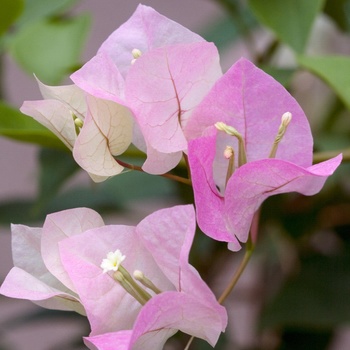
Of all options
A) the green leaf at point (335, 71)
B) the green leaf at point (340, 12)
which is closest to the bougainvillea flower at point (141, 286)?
the green leaf at point (335, 71)

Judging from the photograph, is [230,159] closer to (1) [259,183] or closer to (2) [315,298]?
(1) [259,183]

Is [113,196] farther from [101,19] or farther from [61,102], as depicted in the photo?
[101,19]

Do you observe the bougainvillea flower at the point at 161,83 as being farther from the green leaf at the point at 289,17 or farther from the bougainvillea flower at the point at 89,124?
the green leaf at the point at 289,17

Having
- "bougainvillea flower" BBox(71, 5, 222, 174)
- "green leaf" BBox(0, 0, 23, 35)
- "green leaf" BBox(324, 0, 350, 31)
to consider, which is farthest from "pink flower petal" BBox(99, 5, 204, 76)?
"green leaf" BBox(324, 0, 350, 31)

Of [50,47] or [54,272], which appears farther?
[50,47]

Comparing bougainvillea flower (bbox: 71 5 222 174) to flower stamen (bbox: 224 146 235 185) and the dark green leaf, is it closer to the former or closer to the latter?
flower stamen (bbox: 224 146 235 185)

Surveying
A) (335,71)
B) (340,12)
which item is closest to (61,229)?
(335,71)

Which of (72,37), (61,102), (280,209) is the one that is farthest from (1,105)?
(280,209)
